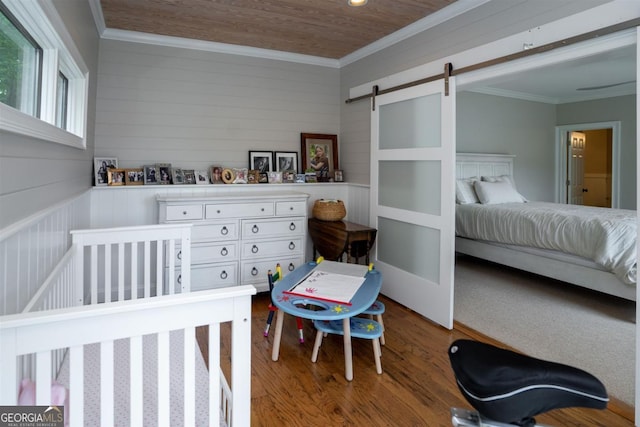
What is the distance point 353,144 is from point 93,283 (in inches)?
117

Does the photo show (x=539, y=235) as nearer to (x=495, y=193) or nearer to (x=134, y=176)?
(x=495, y=193)

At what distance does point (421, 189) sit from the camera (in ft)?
10.4

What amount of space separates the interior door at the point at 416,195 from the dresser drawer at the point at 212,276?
142cm

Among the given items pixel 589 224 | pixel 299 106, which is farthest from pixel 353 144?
pixel 589 224

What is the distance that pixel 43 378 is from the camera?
2.79ft

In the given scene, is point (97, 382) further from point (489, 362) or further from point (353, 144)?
point (353, 144)

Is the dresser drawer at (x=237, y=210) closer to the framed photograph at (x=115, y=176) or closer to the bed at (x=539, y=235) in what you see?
the framed photograph at (x=115, y=176)

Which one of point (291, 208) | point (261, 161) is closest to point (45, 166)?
point (291, 208)

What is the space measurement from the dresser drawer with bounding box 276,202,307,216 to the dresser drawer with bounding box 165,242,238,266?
0.53 metres

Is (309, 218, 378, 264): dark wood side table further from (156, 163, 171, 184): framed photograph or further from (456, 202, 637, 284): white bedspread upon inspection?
(456, 202, 637, 284): white bedspread

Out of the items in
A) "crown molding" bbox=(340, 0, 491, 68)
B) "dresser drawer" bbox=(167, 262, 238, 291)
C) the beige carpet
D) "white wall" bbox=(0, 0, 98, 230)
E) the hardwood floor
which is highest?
"crown molding" bbox=(340, 0, 491, 68)

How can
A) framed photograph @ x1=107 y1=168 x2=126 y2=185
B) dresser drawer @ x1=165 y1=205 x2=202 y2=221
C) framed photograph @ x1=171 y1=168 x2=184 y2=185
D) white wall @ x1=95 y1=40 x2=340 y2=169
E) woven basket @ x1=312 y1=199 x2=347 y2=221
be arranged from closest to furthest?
dresser drawer @ x1=165 y1=205 x2=202 y2=221 < framed photograph @ x1=107 y1=168 x2=126 y2=185 < white wall @ x1=95 y1=40 x2=340 y2=169 < framed photograph @ x1=171 y1=168 x2=184 y2=185 < woven basket @ x1=312 y1=199 x2=347 y2=221

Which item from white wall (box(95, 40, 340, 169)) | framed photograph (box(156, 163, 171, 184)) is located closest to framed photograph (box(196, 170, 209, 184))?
white wall (box(95, 40, 340, 169))

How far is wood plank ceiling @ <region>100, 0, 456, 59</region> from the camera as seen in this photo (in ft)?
9.34
